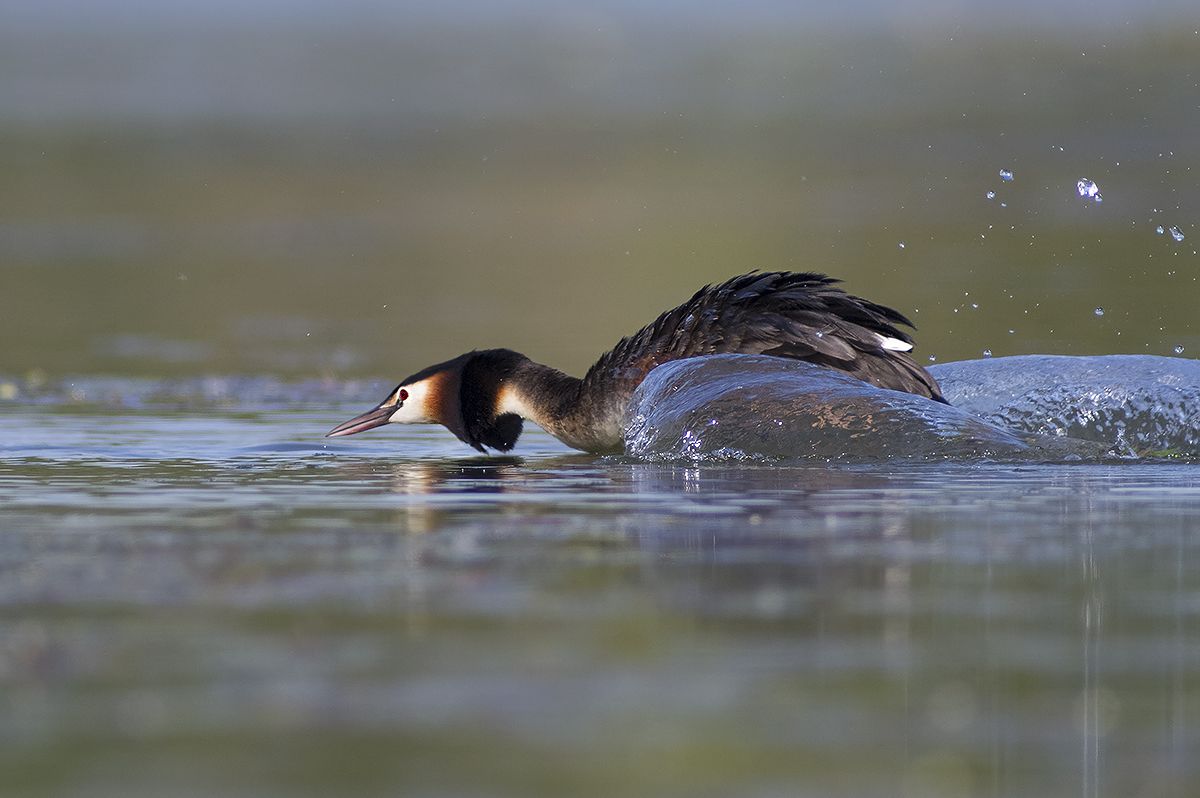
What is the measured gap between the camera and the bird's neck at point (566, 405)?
9.51 m

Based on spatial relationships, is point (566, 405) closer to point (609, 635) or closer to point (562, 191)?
point (609, 635)

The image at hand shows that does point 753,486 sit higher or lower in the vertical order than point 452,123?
lower

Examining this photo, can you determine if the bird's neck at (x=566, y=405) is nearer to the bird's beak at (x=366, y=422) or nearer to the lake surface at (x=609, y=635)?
the bird's beak at (x=366, y=422)

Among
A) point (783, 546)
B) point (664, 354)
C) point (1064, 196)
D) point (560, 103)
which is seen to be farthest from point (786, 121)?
point (783, 546)

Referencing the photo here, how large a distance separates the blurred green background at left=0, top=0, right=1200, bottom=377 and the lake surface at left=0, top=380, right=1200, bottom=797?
6.53 metres

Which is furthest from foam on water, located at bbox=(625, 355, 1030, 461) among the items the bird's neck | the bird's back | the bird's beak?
the bird's beak

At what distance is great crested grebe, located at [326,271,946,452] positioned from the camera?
8969 millimetres

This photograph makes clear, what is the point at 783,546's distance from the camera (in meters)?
5.79

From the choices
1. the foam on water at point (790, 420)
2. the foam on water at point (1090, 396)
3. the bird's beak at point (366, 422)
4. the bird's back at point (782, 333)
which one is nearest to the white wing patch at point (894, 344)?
the bird's back at point (782, 333)

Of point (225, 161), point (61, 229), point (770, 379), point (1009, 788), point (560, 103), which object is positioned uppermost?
point (560, 103)

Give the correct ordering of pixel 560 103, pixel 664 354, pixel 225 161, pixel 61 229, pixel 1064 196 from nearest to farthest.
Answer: pixel 664 354 < pixel 61 229 < pixel 1064 196 < pixel 225 161 < pixel 560 103

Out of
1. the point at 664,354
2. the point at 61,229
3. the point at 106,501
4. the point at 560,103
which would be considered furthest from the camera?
the point at 560,103

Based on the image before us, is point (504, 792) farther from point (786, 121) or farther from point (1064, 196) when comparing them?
point (786, 121)

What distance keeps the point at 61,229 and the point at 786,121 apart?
87.4ft
